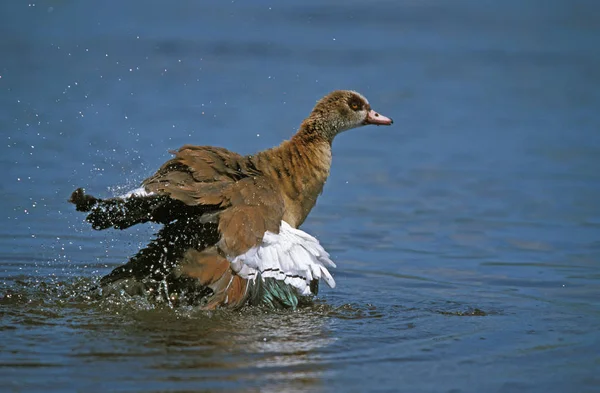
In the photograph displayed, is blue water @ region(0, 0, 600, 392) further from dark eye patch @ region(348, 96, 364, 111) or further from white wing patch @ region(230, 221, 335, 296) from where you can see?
dark eye patch @ region(348, 96, 364, 111)

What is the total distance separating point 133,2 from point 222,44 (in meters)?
2.15

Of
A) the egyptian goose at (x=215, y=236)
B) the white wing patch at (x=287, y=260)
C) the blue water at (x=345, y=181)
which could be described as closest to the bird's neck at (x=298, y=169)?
the egyptian goose at (x=215, y=236)

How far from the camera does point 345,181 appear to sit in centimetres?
1084

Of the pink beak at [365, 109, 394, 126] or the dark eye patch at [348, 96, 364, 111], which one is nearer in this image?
the dark eye patch at [348, 96, 364, 111]

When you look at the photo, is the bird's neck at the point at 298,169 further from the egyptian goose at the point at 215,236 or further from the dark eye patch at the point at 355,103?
the dark eye patch at the point at 355,103

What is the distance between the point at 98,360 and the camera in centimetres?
591

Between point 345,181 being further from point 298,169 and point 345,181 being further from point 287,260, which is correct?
point 287,260

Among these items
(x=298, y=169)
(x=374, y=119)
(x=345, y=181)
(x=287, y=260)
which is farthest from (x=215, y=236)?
(x=345, y=181)

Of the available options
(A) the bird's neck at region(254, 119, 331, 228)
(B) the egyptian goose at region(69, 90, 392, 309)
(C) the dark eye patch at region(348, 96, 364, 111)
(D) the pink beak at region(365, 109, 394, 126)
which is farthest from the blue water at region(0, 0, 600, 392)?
(C) the dark eye patch at region(348, 96, 364, 111)

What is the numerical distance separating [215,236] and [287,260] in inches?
18.9

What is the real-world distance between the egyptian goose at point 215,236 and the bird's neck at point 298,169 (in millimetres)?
140

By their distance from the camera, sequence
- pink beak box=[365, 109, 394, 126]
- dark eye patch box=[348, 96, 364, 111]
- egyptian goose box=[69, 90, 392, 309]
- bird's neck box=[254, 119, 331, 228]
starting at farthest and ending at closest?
pink beak box=[365, 109, 394, 126] → dark eye patch box=[348, 96, 364, 111] → bird's neck box=[254, 119, 331, 228] → egyptian goose box=[69, 90, 392, 309]

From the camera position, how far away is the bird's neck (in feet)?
25.5

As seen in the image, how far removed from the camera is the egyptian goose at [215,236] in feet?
22.3
